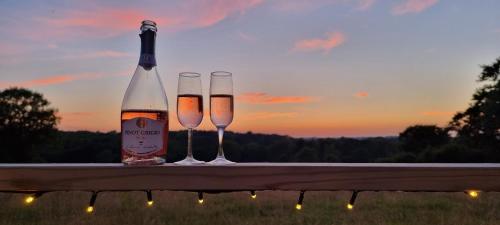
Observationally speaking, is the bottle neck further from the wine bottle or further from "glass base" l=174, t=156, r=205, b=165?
"glass base" l=174, t=156, r=205, b=165

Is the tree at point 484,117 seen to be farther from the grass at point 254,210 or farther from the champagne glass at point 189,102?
the champagne glass at point 189,102

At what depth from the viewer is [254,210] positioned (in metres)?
12.8

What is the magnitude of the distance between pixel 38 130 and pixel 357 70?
76.5 feet

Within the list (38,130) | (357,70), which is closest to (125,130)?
(357,70)

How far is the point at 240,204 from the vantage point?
1341 centimetres

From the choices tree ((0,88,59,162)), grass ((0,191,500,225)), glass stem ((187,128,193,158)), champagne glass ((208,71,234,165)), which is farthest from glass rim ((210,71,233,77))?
tree ((0,88,59,162))

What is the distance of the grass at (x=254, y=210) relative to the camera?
11.2 meters

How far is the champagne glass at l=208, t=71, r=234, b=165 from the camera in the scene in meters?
2.03

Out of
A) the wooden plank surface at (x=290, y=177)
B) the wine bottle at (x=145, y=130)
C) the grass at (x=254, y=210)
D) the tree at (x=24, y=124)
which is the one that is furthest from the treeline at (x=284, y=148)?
the tree at (x=24, y=124)

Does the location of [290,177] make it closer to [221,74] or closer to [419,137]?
[221,74]

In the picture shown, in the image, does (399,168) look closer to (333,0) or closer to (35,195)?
(35,195)

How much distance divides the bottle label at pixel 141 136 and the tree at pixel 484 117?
2116cm

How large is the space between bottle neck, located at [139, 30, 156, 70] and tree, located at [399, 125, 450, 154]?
27731 mm

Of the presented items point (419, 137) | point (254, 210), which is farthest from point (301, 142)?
point (419, 137)
